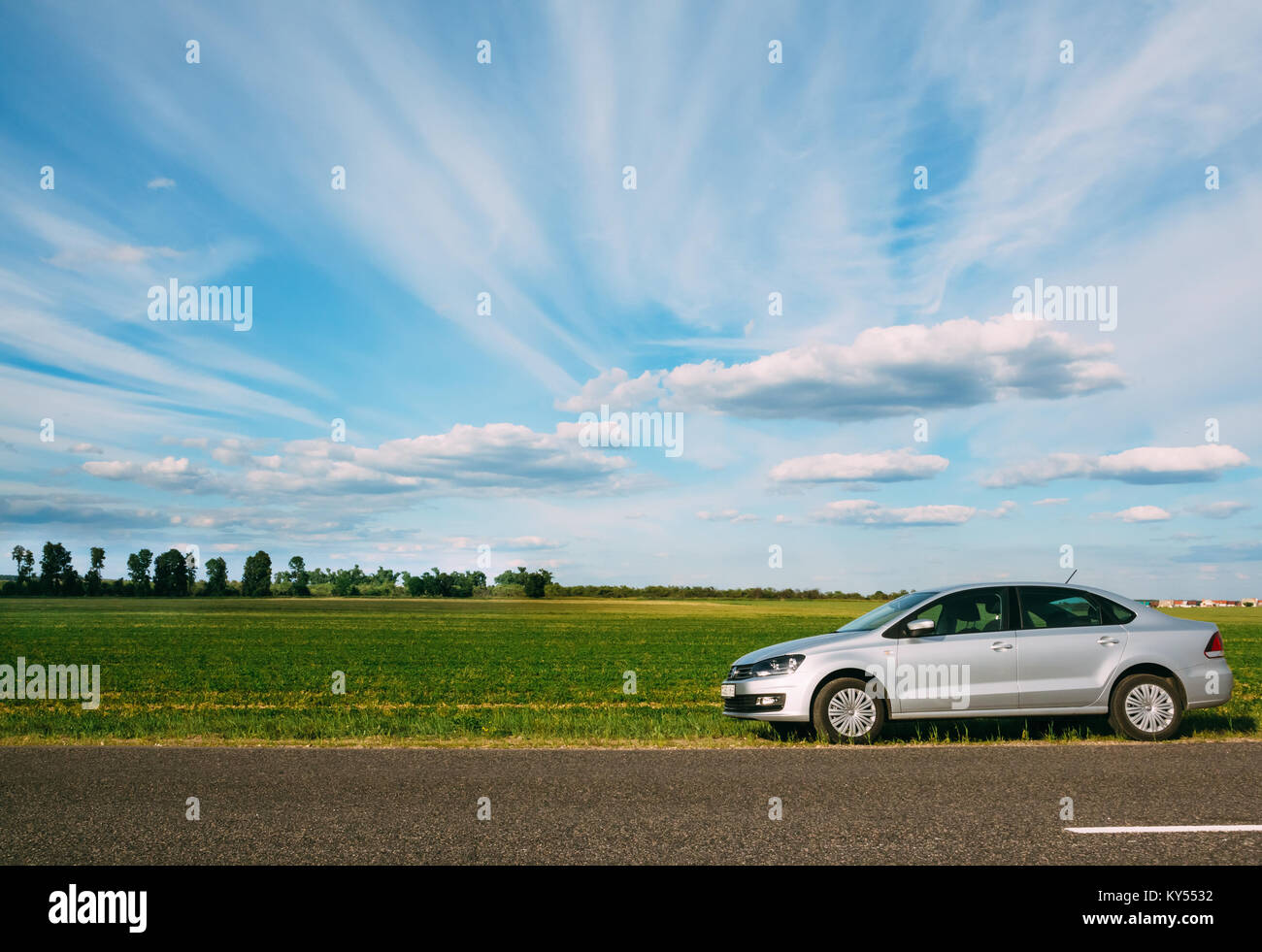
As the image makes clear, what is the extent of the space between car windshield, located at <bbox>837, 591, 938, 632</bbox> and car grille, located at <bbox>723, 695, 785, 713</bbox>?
4.39 feet

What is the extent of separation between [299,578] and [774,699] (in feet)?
524

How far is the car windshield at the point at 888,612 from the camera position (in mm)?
10172

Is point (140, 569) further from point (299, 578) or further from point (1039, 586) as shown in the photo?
point (1039, 586)

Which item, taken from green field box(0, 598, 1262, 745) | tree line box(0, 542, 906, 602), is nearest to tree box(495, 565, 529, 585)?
tree line box(0, 542, 906, 602)

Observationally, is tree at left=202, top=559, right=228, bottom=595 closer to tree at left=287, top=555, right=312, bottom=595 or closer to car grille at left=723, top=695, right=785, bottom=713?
tree at left=287, top=555, right=312, bottom=595

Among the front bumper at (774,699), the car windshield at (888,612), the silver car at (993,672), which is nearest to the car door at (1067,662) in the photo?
the silver car at (993,672)

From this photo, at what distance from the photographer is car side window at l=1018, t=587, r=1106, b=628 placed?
9.93 meters

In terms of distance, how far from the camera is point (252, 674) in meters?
24.0

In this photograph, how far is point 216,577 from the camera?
471 feet
